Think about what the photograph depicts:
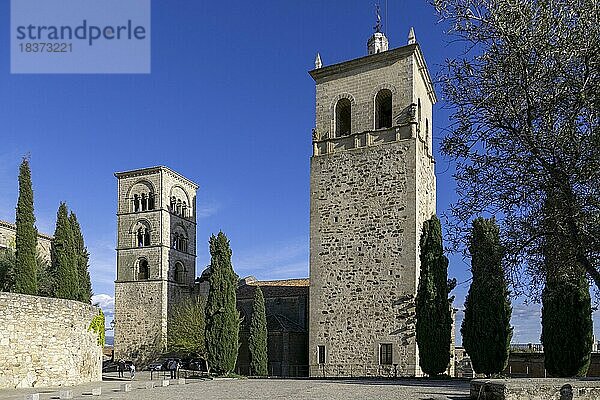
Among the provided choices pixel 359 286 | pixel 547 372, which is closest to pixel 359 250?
pixel 359 286

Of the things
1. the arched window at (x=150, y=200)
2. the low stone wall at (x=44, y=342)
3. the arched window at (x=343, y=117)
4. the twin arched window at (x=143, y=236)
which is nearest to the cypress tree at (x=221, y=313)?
the low stone wall at (x=44, y=342)

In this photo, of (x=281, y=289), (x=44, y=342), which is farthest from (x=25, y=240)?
(x=281, y=289)

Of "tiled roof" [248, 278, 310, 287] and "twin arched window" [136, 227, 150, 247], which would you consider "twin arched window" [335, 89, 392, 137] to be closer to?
"tiled roof" [248, 278, 310, 287]

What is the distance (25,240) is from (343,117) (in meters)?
13.1

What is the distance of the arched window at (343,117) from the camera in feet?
89.5

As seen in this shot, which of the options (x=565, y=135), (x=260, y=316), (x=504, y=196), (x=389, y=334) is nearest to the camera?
(x=565, y=135)

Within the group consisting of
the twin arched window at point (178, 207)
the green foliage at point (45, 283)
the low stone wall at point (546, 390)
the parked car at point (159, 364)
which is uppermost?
the twin arched window at point (178, 207)

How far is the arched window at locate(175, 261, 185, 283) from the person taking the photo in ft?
143

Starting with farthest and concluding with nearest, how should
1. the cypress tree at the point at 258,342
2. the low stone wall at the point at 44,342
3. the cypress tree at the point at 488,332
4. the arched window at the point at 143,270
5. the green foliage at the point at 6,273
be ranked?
1. the arched window at the point at 143,270
2. the cypress tree at the point at 258,342
3. the green foliage at the point at 6,273
4. the cypress tree at the point at 488,332
5. the low stone wall at the point at 44,342

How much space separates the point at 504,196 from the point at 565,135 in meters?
1.09

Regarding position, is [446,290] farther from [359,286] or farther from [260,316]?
[260,316]

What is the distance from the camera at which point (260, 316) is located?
29188mm

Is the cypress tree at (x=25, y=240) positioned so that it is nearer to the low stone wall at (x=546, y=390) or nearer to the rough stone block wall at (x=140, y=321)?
the low stone wall at (x=546, y=390)

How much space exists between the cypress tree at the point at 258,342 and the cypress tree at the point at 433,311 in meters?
8.17
